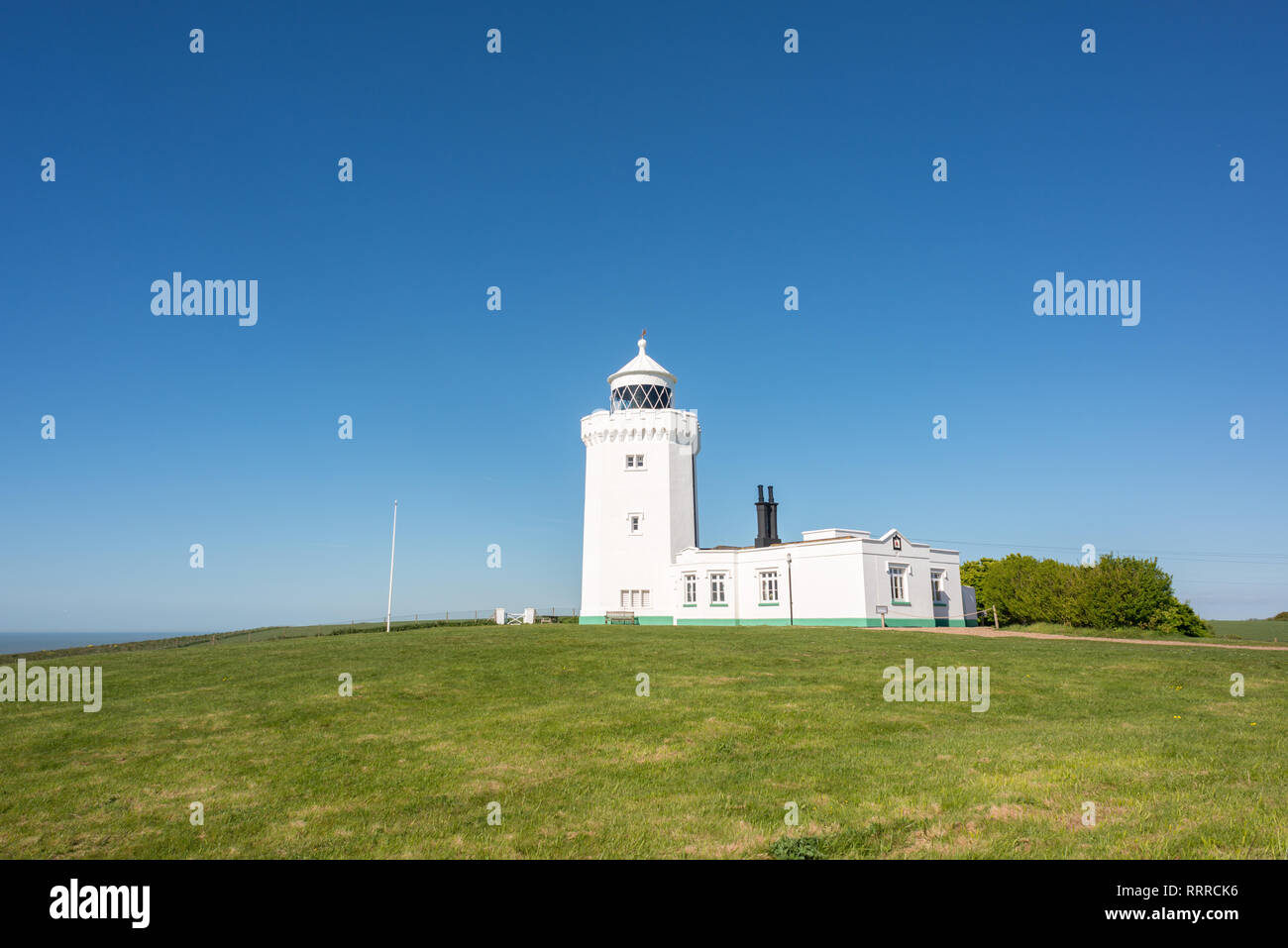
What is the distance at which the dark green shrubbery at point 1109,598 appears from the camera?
114 feet

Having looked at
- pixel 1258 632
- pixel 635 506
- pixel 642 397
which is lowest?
pixel 1258 632

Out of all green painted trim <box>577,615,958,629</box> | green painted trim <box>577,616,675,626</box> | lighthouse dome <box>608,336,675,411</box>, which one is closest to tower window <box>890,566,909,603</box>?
green painted trim <box>577,615,958,629</box>

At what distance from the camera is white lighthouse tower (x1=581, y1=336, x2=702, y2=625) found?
46.8 m

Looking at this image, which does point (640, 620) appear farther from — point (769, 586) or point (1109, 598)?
point (1109, 598)

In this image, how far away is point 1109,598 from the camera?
35.5m

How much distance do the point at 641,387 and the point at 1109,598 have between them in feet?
97.7

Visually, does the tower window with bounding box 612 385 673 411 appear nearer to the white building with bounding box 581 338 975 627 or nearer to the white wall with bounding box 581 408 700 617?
the white building with bounding box 581 338 975 627

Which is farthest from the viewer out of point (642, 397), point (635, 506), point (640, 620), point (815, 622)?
point (642, 397)

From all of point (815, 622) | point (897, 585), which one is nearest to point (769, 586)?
point (815, 622)

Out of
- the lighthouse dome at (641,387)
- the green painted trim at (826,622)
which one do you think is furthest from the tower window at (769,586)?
the lighthouse dome at (641,387)

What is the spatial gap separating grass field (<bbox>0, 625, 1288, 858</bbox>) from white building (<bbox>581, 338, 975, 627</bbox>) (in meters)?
18.9

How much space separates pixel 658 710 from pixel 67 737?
34.7 feet

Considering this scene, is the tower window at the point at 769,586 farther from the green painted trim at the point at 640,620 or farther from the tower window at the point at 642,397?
the tower window at the point at 642,397

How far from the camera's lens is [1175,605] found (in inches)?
1375
